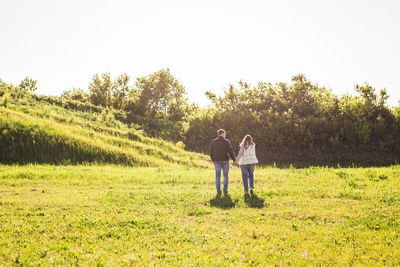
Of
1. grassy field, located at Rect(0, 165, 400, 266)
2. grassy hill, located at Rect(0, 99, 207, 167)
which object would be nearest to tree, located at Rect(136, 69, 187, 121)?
grassy hill, located at Rect(0, 99, 207, 167)

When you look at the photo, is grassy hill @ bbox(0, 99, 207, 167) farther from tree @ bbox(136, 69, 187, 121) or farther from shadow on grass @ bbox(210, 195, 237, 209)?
tree @ bbox(136, 69, 187, 121)

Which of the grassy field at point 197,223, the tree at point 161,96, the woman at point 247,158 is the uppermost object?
the tree at point 161,96

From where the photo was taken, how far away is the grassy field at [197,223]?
547cm

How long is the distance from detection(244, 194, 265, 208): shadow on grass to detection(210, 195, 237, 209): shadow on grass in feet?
1.76

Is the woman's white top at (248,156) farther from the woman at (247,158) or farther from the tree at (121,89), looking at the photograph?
the tree at (121,89)

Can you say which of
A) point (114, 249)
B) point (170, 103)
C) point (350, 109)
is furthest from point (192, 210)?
point (170, 103)

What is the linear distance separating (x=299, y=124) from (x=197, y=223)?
844 inches

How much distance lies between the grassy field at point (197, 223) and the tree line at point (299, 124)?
1150cm

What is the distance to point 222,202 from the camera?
33.2 feet

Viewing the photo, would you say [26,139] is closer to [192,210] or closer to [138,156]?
[138,156]

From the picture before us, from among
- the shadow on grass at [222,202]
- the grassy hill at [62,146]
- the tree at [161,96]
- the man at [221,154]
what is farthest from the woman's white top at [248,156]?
the tree at [161,96]

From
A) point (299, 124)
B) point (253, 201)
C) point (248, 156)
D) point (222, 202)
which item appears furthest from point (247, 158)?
point (299, 124)

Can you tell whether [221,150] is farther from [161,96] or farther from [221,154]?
[161,96]

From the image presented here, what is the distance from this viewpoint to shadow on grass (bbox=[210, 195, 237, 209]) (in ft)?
31.8
